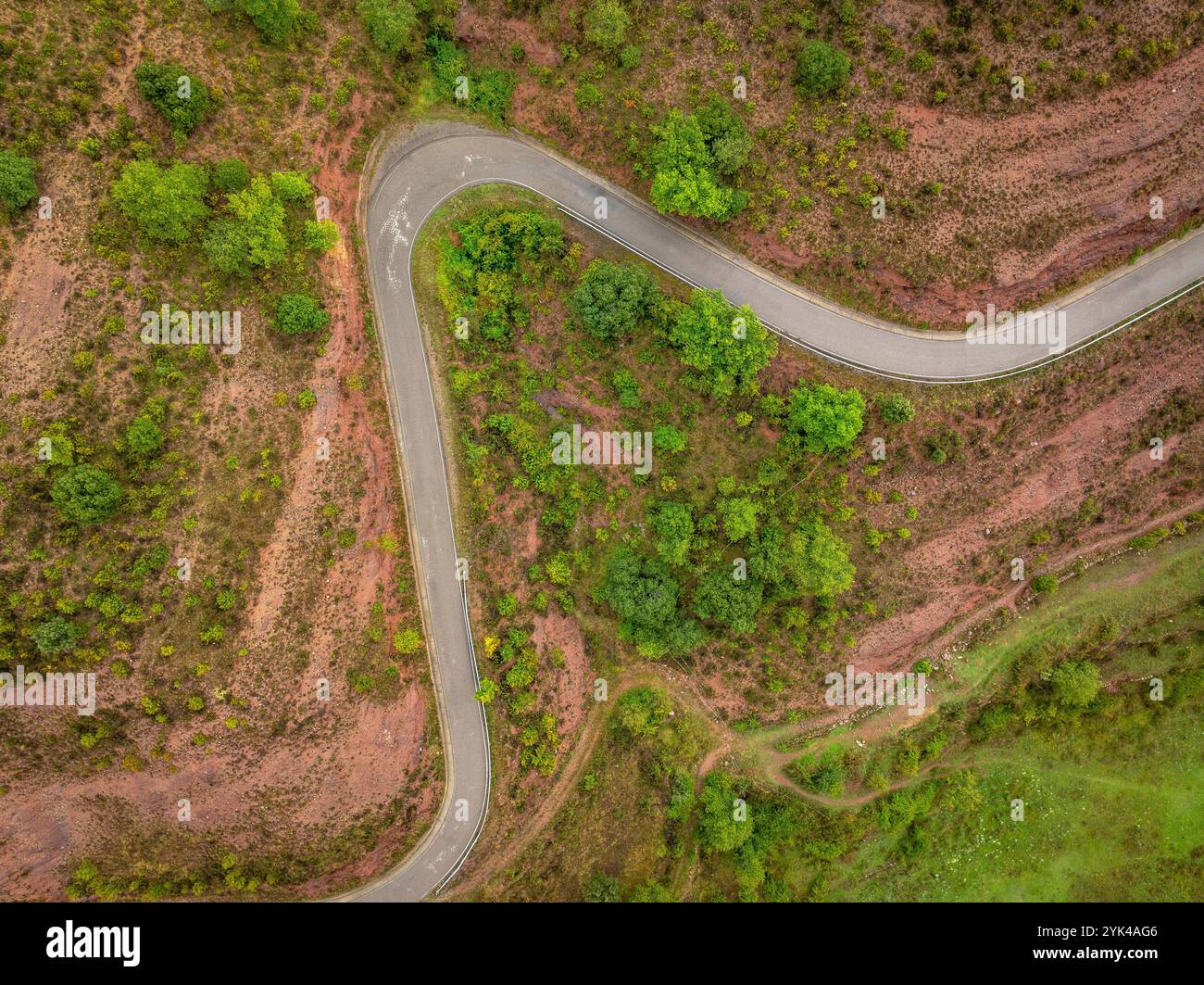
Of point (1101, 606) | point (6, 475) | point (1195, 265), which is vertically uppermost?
point (1195, 265)

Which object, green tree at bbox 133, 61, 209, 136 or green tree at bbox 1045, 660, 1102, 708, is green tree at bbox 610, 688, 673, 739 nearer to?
green tree at bbox 1045, 660, 1102, 708

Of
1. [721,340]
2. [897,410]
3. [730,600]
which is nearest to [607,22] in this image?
[721,340]

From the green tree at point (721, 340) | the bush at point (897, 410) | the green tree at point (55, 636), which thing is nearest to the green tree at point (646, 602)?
the green tree at point (721, 340)

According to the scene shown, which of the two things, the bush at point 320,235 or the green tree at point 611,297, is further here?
the green tree at point 611,297

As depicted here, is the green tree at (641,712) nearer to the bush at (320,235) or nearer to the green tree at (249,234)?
the bush at (320,235)
